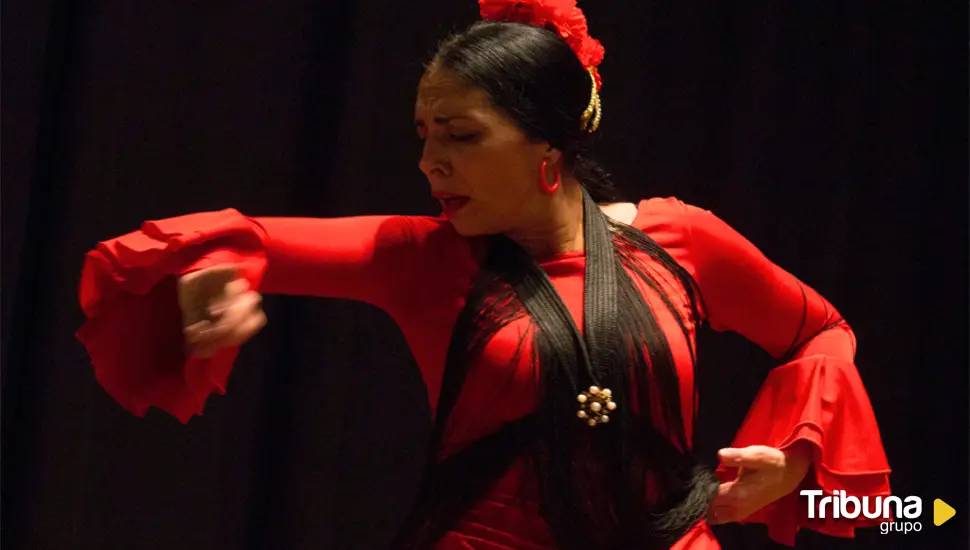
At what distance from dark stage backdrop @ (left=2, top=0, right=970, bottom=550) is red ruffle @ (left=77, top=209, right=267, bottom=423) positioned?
0.60m

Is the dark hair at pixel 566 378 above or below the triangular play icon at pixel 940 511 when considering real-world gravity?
above

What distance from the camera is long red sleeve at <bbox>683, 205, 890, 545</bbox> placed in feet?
4.40

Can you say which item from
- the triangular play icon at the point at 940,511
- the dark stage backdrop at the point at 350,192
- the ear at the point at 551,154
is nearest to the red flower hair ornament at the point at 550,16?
the ear at the point at 551,154

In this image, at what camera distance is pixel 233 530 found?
1.84 m

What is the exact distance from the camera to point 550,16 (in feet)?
4.44

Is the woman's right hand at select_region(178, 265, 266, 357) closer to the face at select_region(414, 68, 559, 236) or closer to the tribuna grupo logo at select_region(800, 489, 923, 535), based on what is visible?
the face at select_region(414, 68, 559, 236)

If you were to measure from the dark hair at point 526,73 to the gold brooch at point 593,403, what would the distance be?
287mm

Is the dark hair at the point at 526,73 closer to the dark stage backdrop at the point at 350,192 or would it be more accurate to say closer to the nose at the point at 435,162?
the nose at the point at 435,162

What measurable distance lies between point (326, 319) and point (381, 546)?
1.25 ft

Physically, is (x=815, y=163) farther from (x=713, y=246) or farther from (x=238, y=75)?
(x=238, y=75)

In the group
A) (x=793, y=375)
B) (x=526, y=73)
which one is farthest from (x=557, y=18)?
(x=793, y=375)

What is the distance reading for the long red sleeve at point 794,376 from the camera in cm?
134

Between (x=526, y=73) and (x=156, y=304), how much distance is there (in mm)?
459

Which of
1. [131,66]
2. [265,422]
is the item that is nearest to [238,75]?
[131,66]
